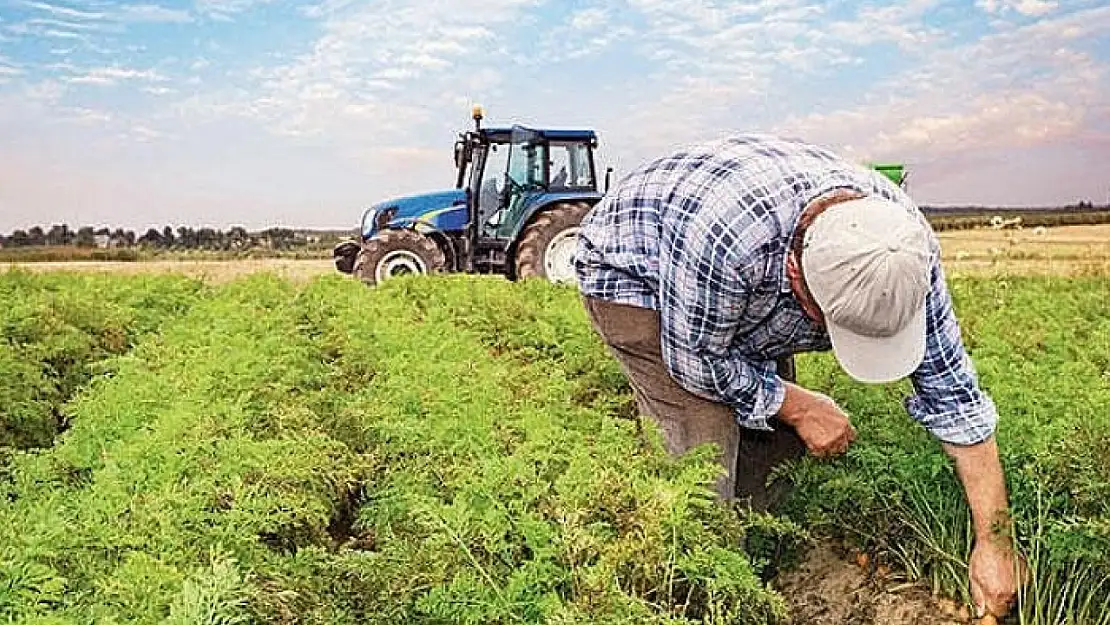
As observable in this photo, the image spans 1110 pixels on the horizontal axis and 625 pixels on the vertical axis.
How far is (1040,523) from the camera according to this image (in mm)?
4453

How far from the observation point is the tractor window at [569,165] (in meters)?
18.1

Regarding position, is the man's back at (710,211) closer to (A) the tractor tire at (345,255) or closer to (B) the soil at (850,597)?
(B) the soil at (850,597)

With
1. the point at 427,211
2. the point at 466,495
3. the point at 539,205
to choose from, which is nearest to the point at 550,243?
the point at 539,205

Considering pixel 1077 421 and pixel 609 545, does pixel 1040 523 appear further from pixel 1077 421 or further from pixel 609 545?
pixel 609 545

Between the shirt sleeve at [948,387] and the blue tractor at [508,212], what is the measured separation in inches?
511

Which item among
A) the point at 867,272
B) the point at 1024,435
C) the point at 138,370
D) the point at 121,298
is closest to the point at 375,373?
the point at 138,370

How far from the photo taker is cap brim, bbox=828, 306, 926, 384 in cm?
404

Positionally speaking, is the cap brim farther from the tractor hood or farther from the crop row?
the tractor hood

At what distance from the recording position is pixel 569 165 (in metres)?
18.2

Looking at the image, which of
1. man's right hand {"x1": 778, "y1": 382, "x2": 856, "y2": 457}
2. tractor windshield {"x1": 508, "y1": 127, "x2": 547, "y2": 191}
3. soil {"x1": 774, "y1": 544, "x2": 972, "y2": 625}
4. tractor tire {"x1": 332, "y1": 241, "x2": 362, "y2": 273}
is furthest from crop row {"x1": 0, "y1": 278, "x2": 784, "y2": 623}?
tractor tire {"x1": 332, "y1": 241, "x2": 362, "y2": 273}

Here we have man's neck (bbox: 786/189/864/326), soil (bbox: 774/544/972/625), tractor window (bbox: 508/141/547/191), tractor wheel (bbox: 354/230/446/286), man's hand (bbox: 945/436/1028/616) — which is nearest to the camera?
man's neck (bbox: 786/189/864/326)

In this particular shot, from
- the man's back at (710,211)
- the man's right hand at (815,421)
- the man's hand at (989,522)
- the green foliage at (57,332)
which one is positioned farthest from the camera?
the green foliage at (57,332)

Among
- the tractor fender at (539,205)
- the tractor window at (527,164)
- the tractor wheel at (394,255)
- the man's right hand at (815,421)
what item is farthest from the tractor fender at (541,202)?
the man's right hand at (815,421)

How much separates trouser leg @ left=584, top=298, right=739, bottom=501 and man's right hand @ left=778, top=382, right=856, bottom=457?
0.76 ft
